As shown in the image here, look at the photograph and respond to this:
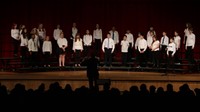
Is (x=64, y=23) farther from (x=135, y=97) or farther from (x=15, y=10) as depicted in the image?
(x=135, y=97)

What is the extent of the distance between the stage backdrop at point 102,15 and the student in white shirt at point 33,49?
8.13 ft

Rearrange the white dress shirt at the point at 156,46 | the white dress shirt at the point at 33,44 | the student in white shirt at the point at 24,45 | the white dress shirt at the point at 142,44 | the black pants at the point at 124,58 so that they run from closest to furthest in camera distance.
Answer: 1. the white dress shirt at the point at 156,46
2. the white dress shirt at the point at 33,44
3. the student in white shirt at the point at 24,45
4. the white dress shirt at the point at 142,44
5. the black pants at the point at 124,58

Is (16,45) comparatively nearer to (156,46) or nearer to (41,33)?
(41,33)

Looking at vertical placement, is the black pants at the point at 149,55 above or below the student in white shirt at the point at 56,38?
below

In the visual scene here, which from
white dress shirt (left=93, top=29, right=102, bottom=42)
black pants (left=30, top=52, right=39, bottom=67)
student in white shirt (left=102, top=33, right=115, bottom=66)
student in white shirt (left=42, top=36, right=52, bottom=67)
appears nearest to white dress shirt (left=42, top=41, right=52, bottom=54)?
student in white shirt (left=42, top=36, right=52, bottom=67)

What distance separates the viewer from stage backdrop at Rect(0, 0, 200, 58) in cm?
1683

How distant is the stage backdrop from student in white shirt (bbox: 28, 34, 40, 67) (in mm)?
2478

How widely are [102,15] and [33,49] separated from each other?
4.19 metres

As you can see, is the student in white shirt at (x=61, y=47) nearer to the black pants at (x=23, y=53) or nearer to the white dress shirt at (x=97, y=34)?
the black pants at (x=23, y=53)

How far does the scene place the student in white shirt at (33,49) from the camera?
14492mm

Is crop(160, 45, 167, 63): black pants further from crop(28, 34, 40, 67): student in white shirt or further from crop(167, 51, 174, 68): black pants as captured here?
crop(28, 34, 40, 67): student in white shirt

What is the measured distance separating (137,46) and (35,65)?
167 inches

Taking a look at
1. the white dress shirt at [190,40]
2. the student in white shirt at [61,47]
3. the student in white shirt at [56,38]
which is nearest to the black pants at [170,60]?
the white dress shirt at [190,40]

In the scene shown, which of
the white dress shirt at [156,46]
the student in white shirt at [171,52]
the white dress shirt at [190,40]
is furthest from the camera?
the white dress shirt at [156,46]
